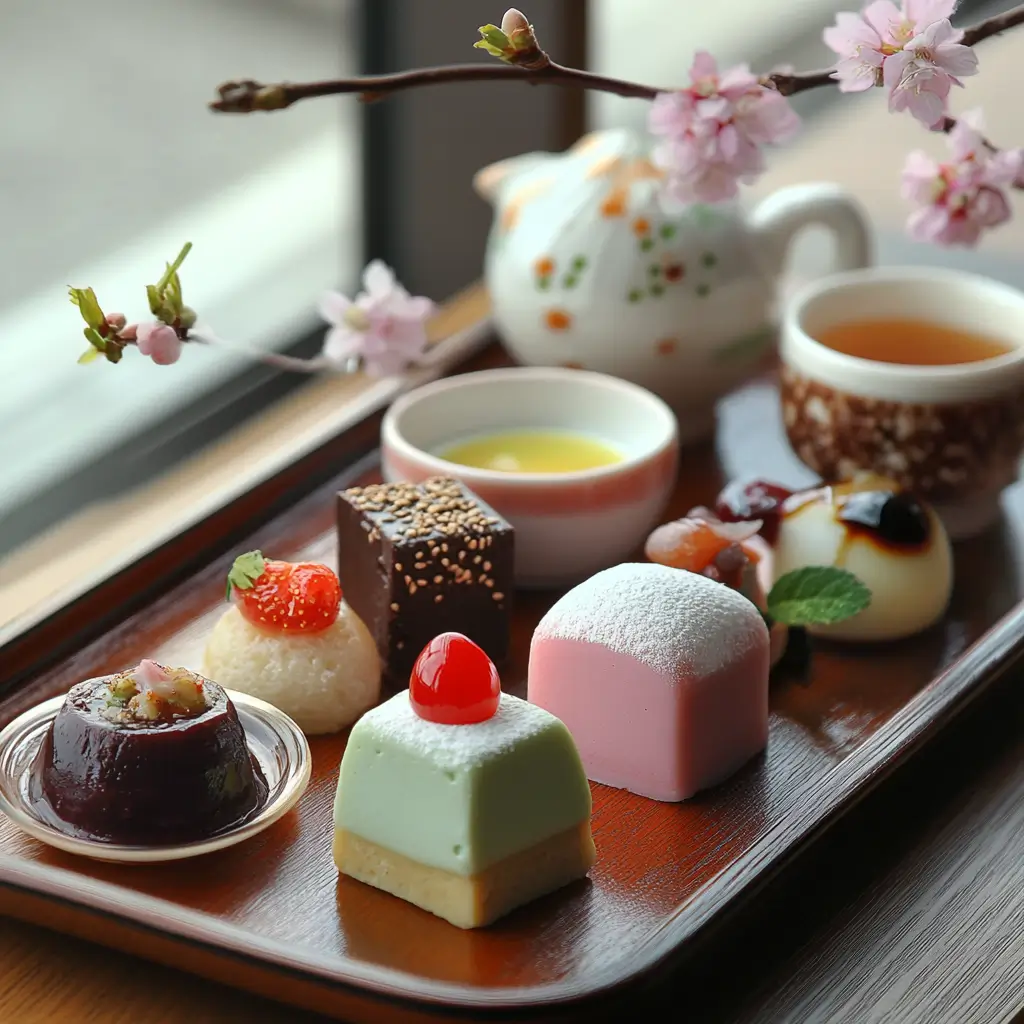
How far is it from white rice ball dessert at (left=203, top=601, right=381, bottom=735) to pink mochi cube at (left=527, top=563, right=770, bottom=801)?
111 mm

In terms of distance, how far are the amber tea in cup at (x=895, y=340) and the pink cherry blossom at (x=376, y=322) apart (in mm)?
315

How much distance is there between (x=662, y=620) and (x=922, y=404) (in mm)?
355

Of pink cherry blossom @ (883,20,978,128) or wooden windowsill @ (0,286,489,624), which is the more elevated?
pink cherry blossom @ (883,20,978,128)

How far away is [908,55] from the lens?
0.91 meters

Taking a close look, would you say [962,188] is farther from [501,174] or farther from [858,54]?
[501,174]

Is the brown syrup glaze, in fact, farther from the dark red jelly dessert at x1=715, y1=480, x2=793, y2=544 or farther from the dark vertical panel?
the dark vertical panel

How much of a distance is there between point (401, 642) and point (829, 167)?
1.38 meters

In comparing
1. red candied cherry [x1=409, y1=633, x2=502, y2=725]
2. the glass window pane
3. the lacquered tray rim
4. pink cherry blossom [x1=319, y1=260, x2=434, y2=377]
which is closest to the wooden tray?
the lacquered tray rim

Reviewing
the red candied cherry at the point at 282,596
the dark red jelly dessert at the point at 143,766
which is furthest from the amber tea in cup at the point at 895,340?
the dark red jelly dessert at the point at 143,766

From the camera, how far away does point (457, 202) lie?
1947 mm

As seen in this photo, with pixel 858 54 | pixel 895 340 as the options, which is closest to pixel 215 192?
pixel 895 340

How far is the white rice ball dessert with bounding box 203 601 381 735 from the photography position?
985 millimetres

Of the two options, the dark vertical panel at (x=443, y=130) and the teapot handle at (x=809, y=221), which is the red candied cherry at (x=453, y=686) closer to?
the teapot handle at (x=809, y=221)

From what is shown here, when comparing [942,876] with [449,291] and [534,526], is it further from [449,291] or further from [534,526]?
[449,291]
